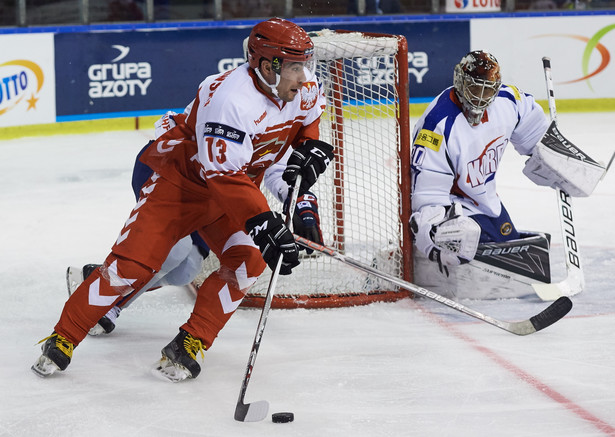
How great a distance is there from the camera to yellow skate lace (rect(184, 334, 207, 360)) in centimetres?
275

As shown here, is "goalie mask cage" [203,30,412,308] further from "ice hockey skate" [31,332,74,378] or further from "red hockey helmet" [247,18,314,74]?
"ice hockey skate" [31,332,74,378]

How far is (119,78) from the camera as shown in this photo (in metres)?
7.57

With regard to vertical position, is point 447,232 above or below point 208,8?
below

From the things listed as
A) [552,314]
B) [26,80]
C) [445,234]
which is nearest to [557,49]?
[26,80]

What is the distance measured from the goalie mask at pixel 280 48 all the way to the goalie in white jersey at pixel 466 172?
2.76ft

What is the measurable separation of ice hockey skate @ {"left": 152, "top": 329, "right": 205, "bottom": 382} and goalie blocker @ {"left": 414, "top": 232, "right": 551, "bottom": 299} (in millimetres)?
1055

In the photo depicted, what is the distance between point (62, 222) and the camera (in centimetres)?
482

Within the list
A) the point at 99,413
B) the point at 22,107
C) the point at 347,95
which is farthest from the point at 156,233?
the point at 22,107

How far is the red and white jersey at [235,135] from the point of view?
8.45 ft

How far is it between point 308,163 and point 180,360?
2.13ft

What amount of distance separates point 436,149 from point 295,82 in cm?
87

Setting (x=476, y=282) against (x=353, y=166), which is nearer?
(x=476, y=282)

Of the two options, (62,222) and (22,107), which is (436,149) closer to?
(62,222)

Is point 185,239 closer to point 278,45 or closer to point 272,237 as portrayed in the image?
point 272,237
